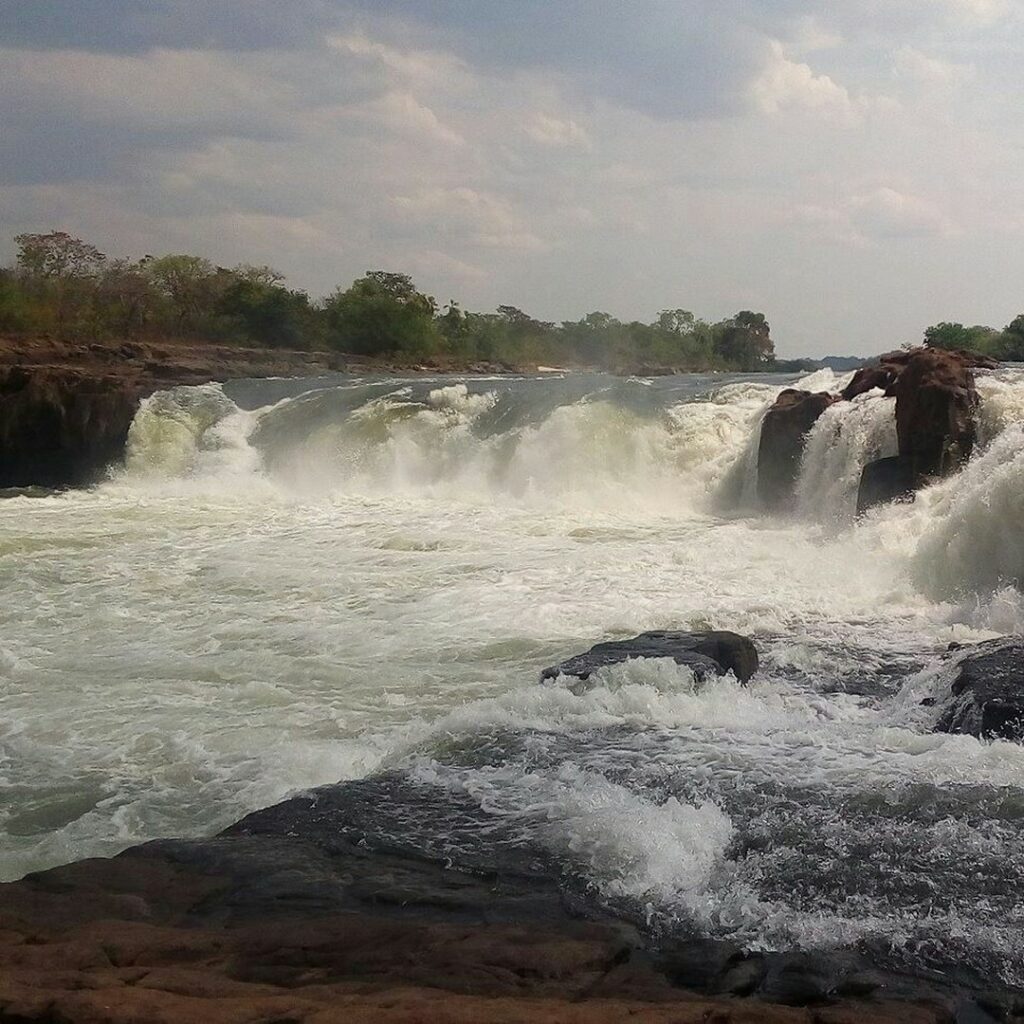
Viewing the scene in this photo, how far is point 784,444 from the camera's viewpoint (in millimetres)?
16875

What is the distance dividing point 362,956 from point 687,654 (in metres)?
4.41

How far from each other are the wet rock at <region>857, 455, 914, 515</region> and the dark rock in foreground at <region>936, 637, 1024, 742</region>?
694 cm

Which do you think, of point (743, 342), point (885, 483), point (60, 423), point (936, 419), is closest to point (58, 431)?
point (60, 423)

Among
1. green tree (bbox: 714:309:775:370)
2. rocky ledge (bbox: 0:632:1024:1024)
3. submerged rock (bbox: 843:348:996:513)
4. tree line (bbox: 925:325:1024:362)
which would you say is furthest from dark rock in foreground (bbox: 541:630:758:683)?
green tree (bbox: 714:309:775:370)

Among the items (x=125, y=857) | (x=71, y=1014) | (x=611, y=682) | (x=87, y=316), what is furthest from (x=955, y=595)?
(x=87, y=316)

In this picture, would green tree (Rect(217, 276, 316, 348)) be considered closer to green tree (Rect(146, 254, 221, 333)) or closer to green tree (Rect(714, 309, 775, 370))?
green tree (Rect(146, 254, 221, 333))

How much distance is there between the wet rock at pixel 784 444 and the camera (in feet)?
54.9

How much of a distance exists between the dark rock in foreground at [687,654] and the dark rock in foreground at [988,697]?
1477mm

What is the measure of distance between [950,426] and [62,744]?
37.4 feet

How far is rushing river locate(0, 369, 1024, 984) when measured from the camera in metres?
4.63

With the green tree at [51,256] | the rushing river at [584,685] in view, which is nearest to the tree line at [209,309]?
the green tree at [51,256]

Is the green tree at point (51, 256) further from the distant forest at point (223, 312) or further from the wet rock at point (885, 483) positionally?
the wet rock at point (885, 483)

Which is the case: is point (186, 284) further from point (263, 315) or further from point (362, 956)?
point (362, 956)

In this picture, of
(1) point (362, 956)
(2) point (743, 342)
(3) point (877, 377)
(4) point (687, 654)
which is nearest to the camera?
(1) point (362, 956)
